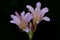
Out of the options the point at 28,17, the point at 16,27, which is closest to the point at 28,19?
the point at 28,17

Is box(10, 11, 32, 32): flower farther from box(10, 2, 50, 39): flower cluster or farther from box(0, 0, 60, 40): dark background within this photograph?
box(0, 0, 60, 40): dark background

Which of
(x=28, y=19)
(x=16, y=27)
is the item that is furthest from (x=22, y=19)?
(x=16, y=27)

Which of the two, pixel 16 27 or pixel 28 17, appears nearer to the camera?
pixel 28 17

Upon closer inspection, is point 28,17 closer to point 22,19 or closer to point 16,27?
point 22,19

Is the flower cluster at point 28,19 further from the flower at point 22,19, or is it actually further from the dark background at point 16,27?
the dark background at point 16,27

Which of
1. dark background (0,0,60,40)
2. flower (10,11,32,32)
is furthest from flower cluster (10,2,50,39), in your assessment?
dark background (0,0,60,40)

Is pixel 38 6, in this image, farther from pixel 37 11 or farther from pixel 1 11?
pixel 1 11

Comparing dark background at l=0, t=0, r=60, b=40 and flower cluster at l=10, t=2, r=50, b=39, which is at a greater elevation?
dark background at l=0, t=0, r=60, b=40

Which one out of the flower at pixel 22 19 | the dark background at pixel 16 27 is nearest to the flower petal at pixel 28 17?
the flower at pixel 22 19

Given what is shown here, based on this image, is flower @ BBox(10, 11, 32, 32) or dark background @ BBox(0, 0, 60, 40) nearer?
flower @ BBox(10, 11, 32, 32)

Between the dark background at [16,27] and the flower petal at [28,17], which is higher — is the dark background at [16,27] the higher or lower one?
the higher one

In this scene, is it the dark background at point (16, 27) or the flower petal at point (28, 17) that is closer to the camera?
the flower petal at point (28, 17)

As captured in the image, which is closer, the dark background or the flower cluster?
the flower cluster

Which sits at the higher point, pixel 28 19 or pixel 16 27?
pixel 16 27
